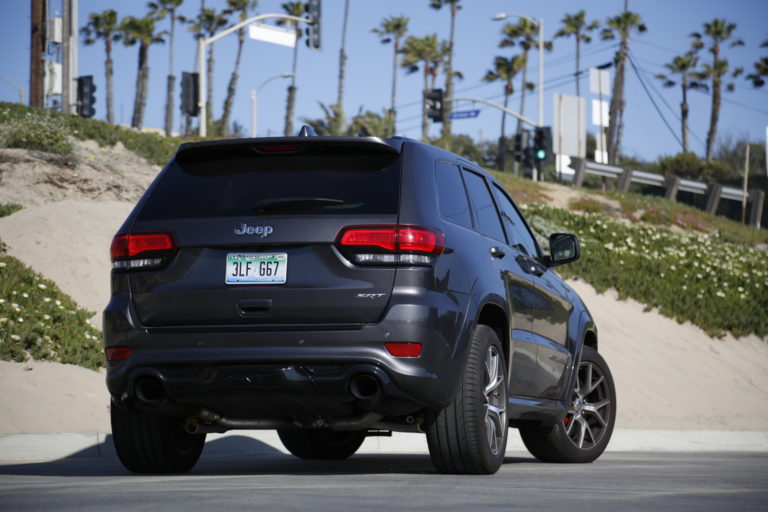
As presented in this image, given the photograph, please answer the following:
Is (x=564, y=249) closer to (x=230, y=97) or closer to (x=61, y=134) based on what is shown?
(x=61, y=134)

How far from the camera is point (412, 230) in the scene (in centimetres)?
612

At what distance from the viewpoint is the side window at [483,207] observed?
7179 mm

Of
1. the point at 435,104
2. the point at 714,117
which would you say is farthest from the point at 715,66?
the point at 435,104

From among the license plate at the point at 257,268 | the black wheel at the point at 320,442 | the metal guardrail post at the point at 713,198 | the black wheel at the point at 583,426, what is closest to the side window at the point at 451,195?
the license plate at the point at 257,268

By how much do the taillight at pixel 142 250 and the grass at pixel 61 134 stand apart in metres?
17.4

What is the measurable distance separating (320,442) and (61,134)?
648 inches

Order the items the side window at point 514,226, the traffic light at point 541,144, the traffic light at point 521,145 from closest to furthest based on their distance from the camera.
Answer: the side window at point 514,226, the traffic light at point 541,144, the traffic light at point 521,145

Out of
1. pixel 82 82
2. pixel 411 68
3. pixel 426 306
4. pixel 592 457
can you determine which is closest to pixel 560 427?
pixel 592 457

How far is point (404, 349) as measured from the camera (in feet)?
19.7

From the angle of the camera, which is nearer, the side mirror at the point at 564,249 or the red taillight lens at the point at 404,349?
the red taillight lens at the point at 404,349

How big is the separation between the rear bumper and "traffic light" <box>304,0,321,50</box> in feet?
99.4

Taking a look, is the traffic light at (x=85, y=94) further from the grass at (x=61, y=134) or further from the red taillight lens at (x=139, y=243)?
the red taillight lens at (x=139, y=243)

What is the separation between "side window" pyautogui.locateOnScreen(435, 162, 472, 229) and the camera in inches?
259

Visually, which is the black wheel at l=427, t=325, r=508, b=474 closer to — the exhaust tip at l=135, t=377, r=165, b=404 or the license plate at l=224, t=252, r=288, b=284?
the license plate at l=224, t=252, r=288, b=284
